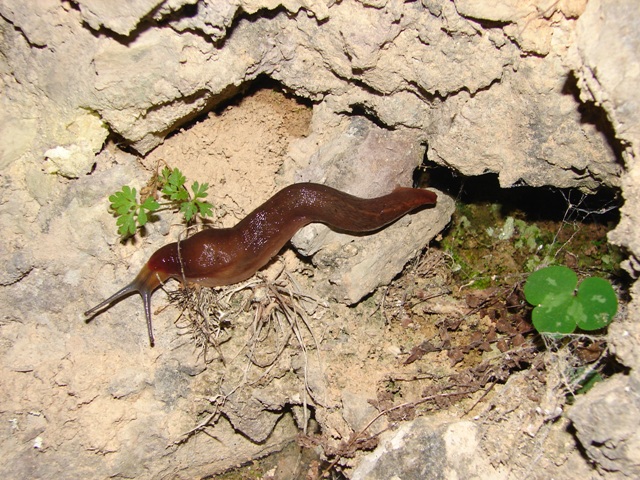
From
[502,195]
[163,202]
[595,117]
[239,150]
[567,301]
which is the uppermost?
[239,150]

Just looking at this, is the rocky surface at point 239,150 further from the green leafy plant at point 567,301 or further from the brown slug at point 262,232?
the green leafy plant at point 567,301

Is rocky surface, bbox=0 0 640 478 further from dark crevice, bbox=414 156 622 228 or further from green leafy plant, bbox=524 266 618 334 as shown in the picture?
green leafy plant, bbox=524 266 618 334

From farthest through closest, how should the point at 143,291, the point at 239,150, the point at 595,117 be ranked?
the point at 239,150, the point at 143,291, the point at 595,117

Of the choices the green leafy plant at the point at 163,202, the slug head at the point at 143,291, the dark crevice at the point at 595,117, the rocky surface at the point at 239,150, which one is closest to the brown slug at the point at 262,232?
the slug head at the point at 143,291

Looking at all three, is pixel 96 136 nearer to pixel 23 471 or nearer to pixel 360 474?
pixel 23 471

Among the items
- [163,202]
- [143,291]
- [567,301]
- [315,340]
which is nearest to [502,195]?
[567,301]

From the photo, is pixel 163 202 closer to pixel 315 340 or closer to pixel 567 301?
pixel 315 340

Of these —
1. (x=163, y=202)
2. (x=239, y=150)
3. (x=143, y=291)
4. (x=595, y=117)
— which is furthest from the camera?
(x=239, y=150)

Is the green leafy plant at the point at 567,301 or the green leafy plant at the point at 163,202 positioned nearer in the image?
the green leafy plant at the point at 567,301
